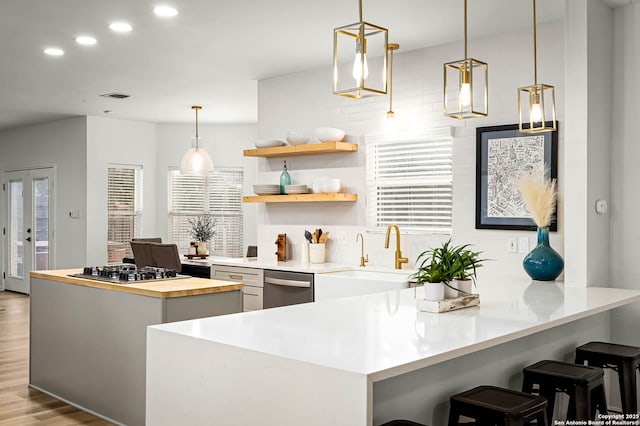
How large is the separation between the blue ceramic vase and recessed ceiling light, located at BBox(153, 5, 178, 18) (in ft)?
9.16

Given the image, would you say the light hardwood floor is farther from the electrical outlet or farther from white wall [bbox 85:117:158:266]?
the electrical outlet

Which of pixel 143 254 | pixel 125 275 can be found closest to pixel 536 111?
pixel 125 275

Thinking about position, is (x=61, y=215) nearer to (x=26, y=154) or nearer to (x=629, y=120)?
(x=26, y=154)

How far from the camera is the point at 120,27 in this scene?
4.52 meters

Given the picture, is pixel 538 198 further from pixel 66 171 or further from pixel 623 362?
pixel 66 171

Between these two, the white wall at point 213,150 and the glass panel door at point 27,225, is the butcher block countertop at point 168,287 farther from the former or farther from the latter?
the glass panel door at point 27,225

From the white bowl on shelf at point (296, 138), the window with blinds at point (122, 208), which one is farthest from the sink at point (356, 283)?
the window with blinds at point (122, 208)

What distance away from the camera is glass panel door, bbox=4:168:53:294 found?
9.49 m

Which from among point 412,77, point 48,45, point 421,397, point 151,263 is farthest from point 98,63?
point 421,397

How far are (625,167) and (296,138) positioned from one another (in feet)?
9.10

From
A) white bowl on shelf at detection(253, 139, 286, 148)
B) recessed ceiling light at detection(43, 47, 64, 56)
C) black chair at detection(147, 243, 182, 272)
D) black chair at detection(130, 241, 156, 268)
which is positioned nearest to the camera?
recessed ceiling light at detection(43, 47, 64, 56)

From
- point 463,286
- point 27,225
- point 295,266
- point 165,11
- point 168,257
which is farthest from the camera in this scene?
point 27,225

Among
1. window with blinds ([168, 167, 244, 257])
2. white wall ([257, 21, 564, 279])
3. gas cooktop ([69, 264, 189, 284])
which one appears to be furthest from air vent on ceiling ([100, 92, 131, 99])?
gas cooktop ([69, 264, 189, 284])

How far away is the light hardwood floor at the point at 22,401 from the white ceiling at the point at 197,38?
2.64 metres
